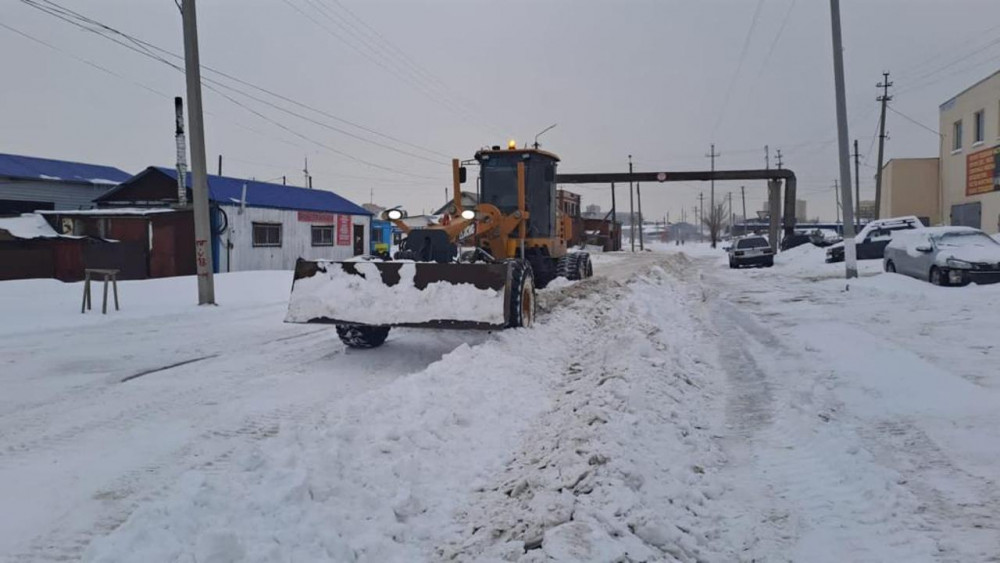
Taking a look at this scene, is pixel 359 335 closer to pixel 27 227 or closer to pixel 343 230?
pixel 27 227

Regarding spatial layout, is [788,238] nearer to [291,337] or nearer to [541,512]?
[291,337]

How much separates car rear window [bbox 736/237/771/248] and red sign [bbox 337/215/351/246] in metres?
19.4

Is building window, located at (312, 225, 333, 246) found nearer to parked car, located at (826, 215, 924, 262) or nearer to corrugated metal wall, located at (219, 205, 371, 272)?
corrugated metal wall, located at (219, 205, 371, 272)

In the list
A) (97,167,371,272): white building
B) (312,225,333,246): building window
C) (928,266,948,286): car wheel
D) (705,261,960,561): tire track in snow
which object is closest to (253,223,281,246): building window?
(97,167,371,272): white building

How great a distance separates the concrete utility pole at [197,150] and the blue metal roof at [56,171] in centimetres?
2273

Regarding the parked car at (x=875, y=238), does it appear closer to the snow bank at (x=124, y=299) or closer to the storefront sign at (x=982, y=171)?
the storefront sign at (x=982, y=171)

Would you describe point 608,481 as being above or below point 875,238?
below

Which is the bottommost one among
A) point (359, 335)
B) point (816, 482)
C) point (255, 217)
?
point (816, 482)

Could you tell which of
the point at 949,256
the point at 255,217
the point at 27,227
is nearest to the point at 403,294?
the point at 949,256

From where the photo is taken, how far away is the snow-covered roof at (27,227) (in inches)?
798

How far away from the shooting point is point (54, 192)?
111ft

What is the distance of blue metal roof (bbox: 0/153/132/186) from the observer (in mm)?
32344

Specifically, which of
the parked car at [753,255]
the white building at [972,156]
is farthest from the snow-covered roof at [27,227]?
the white building at [972,156]

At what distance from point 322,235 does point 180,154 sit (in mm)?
7334
